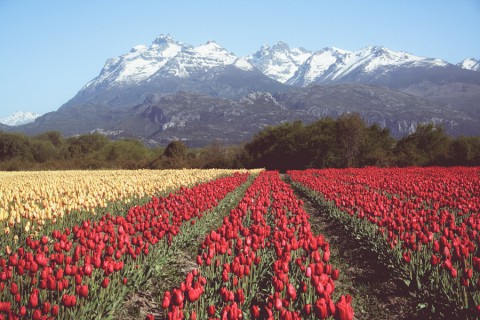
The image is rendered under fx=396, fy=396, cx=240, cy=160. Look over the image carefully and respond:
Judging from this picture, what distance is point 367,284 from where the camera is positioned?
30.2ft

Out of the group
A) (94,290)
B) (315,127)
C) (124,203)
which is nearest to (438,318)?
(94,290)

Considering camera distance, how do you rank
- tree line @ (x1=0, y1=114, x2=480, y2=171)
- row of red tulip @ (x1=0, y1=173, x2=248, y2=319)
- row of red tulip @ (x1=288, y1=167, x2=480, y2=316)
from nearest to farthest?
row of red tulip @ (x1=0, y1=173, x2=248, y2=319) < row of red tulip @ (x1=288, y1=167, x2=480, y2=316) < tree line @ (x1=0, y1=114, x2=480, y2=171)

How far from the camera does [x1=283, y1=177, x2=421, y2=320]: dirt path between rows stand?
7836mm

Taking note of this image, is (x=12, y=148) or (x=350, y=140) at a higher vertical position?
(x=350, y=140)

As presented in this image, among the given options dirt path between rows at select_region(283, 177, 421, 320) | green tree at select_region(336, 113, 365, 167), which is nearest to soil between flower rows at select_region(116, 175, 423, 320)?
dirt path between rows at select_region(283, 177, 421, 320)

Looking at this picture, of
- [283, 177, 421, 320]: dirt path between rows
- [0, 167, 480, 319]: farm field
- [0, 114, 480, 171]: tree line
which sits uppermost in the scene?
[0, 114, 480, 171]: tree line

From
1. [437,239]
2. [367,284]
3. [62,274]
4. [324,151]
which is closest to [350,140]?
[324,151]

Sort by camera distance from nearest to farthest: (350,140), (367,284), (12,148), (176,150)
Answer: (367,284) < (350,140) < (176,150) < (12,148)

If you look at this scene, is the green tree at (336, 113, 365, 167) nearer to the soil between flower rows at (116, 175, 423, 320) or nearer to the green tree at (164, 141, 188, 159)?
the green tree at (164, 141, 188, 159)

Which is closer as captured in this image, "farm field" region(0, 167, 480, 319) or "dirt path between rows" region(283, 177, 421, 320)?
"farm field" region(0, 167, 480, 319)

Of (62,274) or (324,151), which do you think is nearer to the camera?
(62,274)

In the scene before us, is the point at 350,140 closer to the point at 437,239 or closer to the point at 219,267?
the point at 437,239

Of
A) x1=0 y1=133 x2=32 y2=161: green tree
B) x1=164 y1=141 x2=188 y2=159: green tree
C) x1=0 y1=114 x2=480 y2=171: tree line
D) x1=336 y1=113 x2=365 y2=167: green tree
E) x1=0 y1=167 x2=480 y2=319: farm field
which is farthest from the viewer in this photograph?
x1=0 y1=133 x2=32 y2=161: green tree

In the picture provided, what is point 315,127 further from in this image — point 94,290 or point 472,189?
point 94,290
